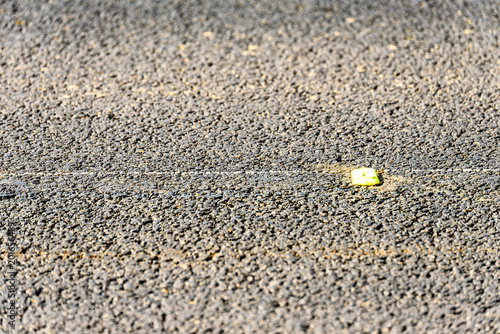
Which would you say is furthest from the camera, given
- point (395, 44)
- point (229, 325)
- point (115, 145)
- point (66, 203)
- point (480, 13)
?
point (480, 13)

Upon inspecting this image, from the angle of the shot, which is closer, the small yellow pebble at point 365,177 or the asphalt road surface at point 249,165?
the asphalt road surface at point 249,165

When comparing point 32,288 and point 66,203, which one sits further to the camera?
point 66,203

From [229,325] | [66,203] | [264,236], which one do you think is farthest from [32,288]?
[264,236]

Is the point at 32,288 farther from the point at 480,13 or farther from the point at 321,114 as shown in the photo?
the point at 480,13

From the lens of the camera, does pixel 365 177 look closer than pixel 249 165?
Yes

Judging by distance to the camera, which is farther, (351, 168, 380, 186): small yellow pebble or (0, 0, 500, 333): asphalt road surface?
(351, 168, 380, 186): small yellow pebble
